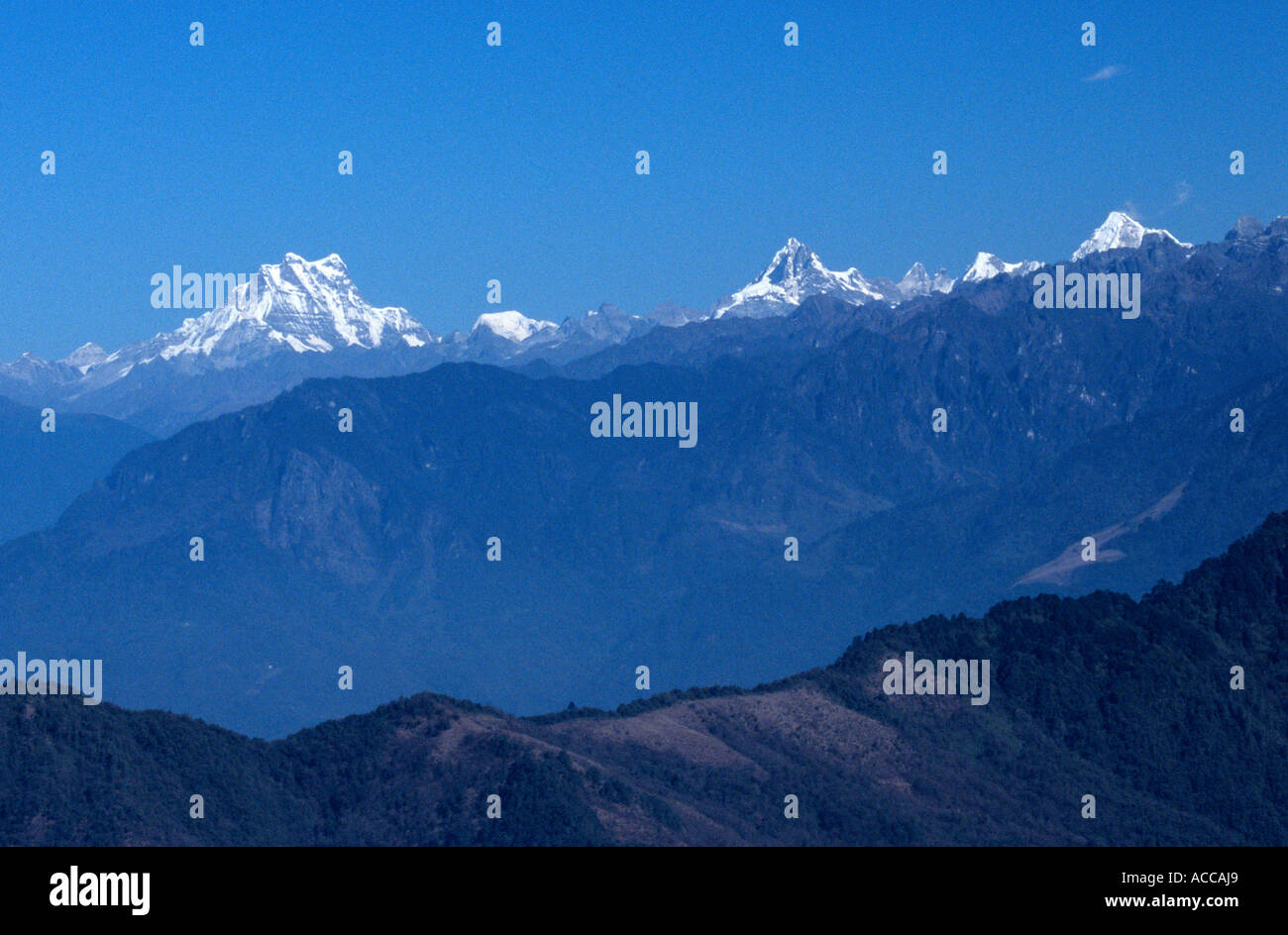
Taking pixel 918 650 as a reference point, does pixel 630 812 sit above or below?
below

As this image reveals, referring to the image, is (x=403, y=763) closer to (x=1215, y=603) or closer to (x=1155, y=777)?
(x=1155, y=777)

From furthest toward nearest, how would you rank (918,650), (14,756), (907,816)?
(918,650) → (907,816) → (14,756)
